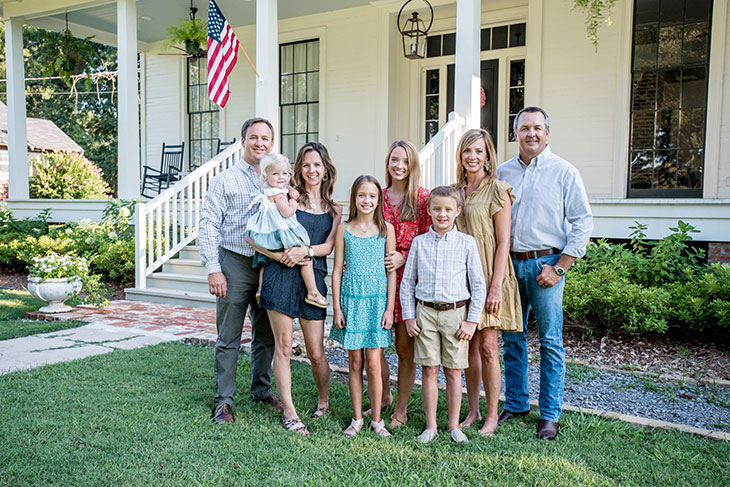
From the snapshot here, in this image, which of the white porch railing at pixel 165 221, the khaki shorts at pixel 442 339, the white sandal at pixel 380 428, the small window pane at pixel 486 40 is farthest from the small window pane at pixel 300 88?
the white sandal at pixel 380 428

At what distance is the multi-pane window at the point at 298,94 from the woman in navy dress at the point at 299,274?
21.3 feet

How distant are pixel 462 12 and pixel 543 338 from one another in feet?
13.0

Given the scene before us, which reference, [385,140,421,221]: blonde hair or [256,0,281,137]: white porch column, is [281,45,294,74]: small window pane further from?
[385,140,421,221]: blonde hair

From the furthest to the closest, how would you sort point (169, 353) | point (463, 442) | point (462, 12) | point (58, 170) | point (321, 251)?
point (58, 170)
point (462, 12)
point (169, 353)
point (321, 251)
point (463, 442)

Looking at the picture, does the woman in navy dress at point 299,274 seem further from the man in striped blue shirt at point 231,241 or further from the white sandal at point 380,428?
the white sandal at point 380,428

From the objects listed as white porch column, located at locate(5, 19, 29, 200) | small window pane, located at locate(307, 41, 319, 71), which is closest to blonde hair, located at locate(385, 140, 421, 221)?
small window pane, located at locate(307, 41, 319, 71)

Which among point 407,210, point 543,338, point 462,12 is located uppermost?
point 462,12

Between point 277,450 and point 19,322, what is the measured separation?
422 centimetres

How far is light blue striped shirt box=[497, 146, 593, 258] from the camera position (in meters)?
2.93

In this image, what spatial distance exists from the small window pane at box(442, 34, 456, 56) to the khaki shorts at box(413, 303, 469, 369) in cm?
625

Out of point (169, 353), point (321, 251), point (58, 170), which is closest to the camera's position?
point (321, 251)

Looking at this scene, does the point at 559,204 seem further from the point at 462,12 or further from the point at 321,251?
the point at 462,12

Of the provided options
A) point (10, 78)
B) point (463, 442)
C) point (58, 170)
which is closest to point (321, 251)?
point (463, 442)

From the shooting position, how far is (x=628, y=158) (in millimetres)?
6926
